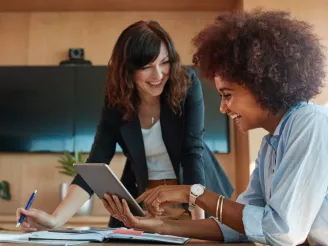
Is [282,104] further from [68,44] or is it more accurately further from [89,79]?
[68,44]

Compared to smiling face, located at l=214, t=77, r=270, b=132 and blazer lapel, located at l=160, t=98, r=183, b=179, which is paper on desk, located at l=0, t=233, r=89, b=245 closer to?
smiling face, located at l=214, t=77, r=270, b=132

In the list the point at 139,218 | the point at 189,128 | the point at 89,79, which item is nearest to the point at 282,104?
the point at 139,218

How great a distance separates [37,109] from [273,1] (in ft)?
6.44

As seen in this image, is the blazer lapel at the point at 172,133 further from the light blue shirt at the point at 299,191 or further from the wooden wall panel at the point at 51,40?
the wooden wall panel at the point at 51,40

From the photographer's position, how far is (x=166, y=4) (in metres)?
4.05

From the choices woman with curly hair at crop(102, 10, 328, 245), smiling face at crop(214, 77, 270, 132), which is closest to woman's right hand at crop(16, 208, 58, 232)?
woman with curly hair at crop(102, 10, 328, 245)

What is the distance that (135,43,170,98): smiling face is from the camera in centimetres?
167

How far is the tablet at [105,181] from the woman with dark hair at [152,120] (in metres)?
0.27

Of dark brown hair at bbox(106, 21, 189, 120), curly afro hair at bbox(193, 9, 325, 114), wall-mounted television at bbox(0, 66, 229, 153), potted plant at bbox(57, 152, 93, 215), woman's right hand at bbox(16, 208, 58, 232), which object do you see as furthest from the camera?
wall-mounted television at bbox(0, 66, 229, 153)

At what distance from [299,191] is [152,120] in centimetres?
85

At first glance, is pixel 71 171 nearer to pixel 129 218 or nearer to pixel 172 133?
pixel 172 133

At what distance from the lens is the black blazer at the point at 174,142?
1685mm

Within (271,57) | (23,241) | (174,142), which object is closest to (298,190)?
(271,57)

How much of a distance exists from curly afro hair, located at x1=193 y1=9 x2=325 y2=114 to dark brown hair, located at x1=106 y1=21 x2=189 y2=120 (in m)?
0.51
